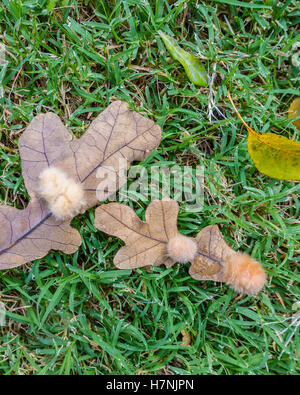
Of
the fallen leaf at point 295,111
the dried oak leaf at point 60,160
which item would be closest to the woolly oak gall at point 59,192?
the dried oak leaf at point 60,160

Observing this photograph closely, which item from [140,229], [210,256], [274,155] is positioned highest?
[274,155]

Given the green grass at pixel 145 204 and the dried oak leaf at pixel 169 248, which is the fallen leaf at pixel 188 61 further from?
the dried oak leaf at pixel 169 248

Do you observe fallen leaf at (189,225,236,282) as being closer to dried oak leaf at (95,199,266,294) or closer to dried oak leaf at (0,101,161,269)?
dried oak leaf at (95,199,266,294)

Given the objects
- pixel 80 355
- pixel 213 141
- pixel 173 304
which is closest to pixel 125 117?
pixel 213 141

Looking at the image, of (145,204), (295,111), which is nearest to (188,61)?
(295,111)

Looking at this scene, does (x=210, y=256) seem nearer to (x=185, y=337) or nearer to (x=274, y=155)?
(x=185, y=337)

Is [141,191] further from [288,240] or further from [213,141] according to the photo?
[288,240]
